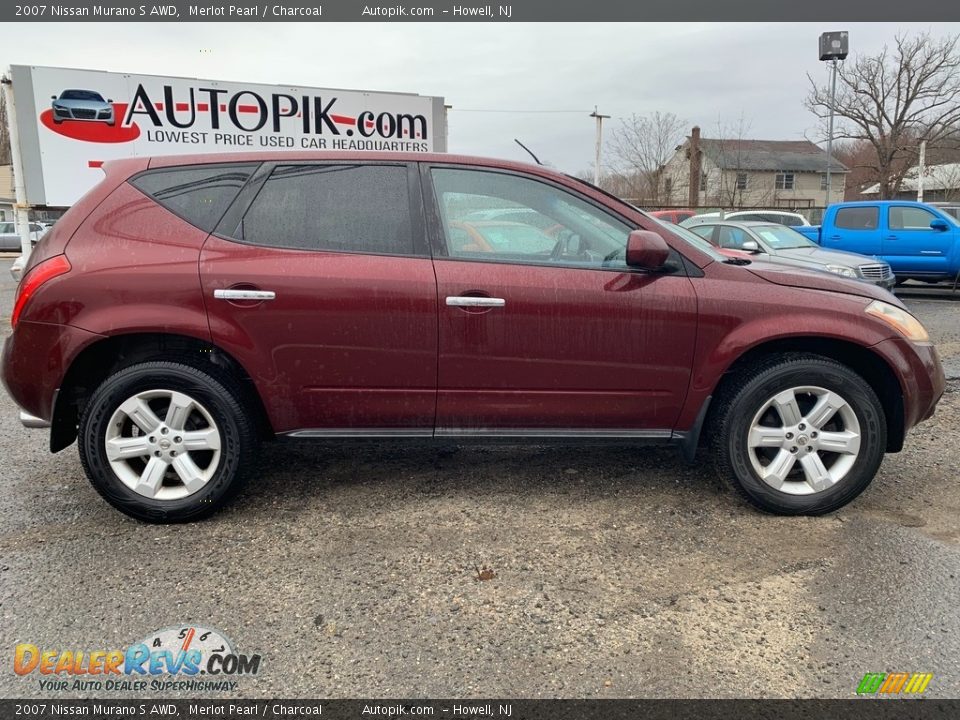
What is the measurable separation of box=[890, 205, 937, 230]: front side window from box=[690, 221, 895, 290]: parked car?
284cm

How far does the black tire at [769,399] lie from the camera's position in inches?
123

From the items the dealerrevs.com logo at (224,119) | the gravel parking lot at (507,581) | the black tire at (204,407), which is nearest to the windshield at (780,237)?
the dealerrevs.com logo at (224,119)

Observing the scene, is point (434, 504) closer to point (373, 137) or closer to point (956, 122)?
point (373, 137)

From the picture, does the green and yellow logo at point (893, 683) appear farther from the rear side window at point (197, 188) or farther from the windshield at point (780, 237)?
the windshield at point (780, 237)

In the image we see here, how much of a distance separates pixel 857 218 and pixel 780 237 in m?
3.46

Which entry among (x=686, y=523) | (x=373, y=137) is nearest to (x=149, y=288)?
(x=686, y=523)

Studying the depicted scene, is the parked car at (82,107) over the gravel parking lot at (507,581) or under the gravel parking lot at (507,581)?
over

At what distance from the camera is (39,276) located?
300 centimetres

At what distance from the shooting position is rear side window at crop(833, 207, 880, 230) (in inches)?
488

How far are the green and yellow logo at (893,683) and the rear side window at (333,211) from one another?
97.0 inches

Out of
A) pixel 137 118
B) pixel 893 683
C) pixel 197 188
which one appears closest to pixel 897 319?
pixel 893 683

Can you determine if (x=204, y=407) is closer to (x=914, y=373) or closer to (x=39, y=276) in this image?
(x=39, y=276)

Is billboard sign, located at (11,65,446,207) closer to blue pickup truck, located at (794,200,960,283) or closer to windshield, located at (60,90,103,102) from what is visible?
windshield, located at (60,90,103,102)

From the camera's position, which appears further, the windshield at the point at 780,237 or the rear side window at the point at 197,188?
the windshield at the point at 780,237
